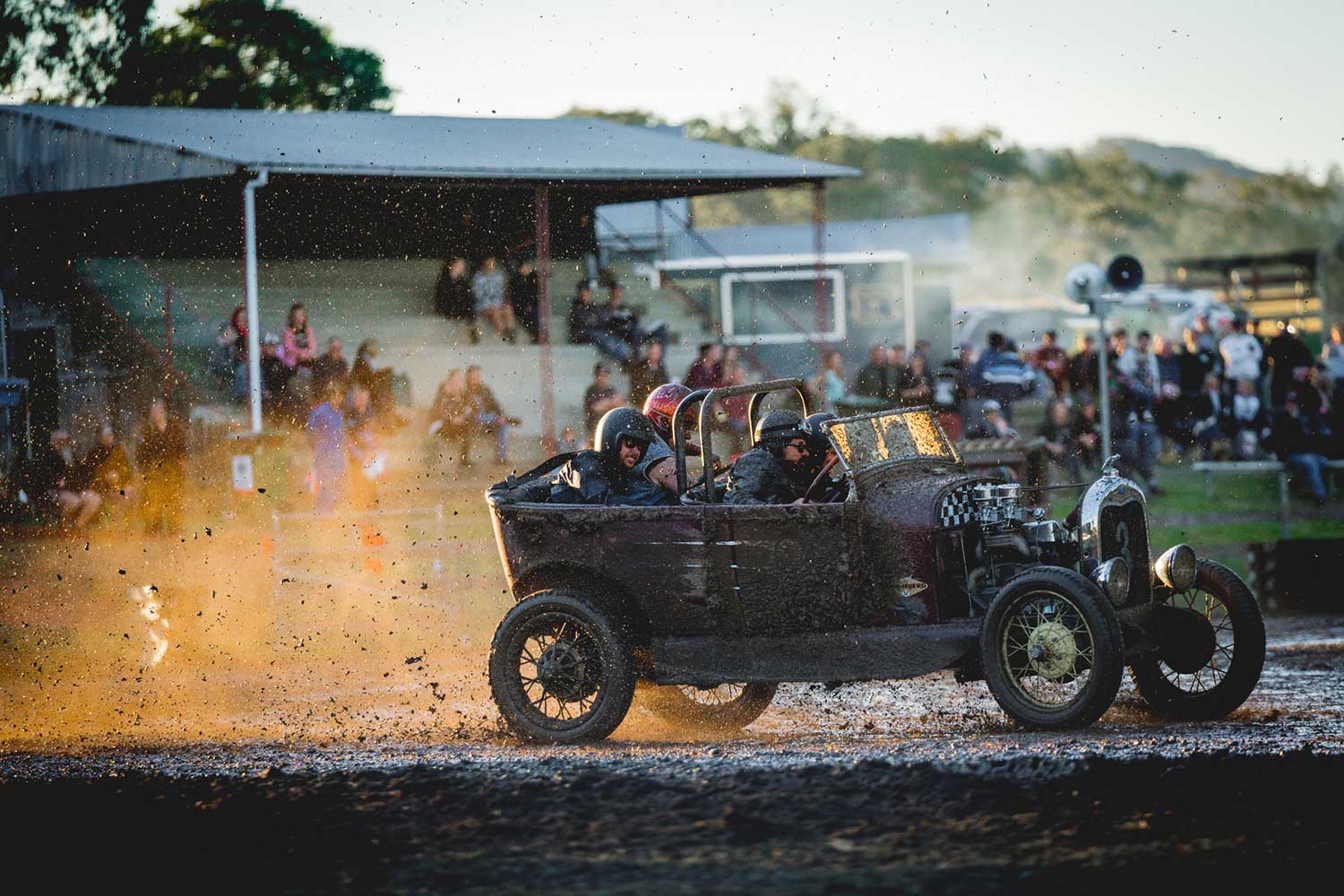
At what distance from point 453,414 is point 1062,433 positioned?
6718 millimetres

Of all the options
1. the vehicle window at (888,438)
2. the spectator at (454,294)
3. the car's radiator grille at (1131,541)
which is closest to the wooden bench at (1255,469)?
the spectator at (454,294)

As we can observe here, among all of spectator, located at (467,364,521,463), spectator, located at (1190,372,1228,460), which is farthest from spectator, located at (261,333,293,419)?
spectator, located at (1190,372,1228,460)

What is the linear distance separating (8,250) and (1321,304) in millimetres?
23994

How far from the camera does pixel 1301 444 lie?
18.5 meters

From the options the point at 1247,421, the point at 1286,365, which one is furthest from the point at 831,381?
the point at 1286,365

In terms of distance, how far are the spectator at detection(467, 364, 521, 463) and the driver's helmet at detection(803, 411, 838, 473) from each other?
11228 millimetres

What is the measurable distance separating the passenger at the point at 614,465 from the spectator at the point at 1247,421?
1316 cm

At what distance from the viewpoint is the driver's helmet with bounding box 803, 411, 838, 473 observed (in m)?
8.66

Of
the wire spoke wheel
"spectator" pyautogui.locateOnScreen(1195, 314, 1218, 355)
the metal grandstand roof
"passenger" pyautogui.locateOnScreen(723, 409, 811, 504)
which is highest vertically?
the metal grandstand roof

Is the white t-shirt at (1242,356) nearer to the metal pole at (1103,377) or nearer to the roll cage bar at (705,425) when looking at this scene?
the metal pole at (1103,377)

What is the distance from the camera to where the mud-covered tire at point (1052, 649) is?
24.2ft

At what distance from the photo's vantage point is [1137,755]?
6535 mm

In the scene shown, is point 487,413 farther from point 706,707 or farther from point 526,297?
point 706,707

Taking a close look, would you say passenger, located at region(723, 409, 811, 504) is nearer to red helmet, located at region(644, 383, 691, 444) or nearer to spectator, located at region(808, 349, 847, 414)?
red helmet, located at region(644, 383, 691, 444)
